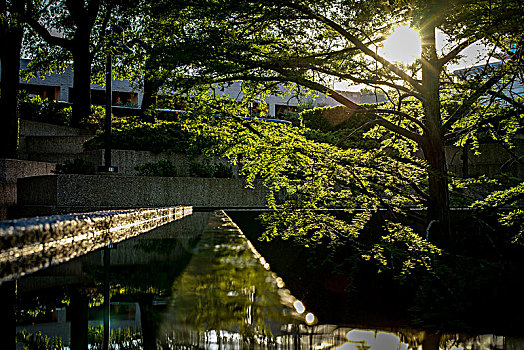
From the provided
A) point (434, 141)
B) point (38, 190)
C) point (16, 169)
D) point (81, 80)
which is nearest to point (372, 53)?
point (434, 141)

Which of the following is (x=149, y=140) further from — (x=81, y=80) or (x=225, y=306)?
(x=225, y=306)

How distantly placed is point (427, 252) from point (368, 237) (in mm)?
4981

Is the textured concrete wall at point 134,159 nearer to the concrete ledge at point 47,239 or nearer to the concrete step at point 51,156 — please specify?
the concrete step at point 51,156

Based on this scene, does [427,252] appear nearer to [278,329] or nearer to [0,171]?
[278,329]

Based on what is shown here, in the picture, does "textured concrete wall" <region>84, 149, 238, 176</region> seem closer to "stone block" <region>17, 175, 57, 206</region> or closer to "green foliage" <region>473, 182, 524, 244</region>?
"stone block" <region>17, 175, 57, 206</region>

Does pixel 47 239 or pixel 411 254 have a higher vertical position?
pixel 47 239

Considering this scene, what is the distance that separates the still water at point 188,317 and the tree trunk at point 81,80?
971 inches

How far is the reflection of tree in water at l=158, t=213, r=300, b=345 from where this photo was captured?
96 centimetres

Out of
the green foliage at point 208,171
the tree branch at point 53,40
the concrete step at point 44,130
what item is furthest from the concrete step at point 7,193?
the tree branch at point 53,40

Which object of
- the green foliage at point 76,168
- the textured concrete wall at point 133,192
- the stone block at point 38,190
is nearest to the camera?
the stone block at point 38,190

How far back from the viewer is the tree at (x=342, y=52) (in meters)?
6.32

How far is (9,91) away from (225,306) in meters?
20.9

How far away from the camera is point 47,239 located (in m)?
2.23

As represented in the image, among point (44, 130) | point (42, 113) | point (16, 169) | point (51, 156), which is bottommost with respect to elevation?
point (16, 169)
